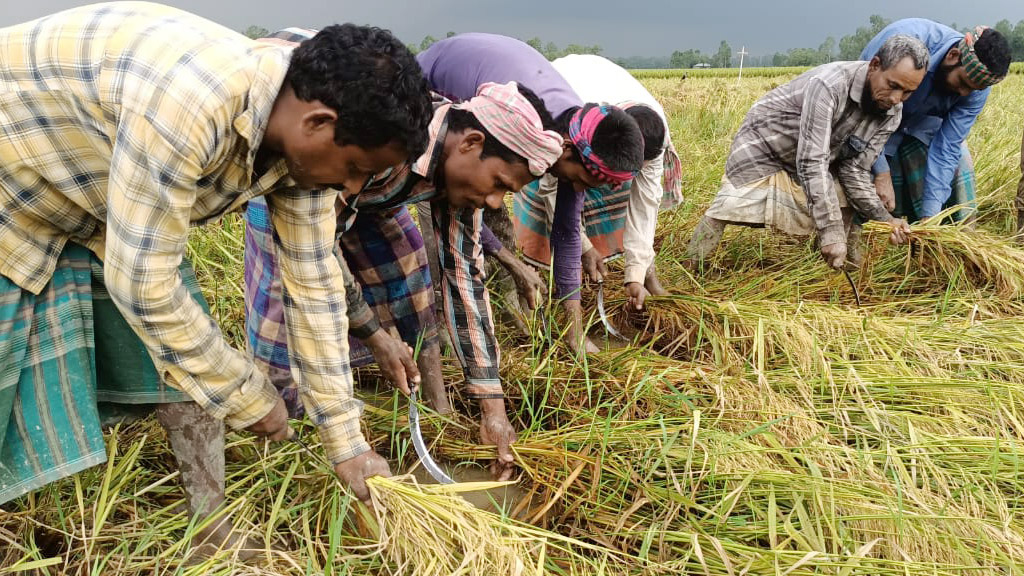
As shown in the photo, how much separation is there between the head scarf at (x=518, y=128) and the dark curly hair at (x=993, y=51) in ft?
9.33

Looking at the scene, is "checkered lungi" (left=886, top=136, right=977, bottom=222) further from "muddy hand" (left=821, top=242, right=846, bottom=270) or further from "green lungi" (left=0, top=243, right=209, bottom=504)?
"green lungi" (left=0, top=243, right=209, bottom=504)

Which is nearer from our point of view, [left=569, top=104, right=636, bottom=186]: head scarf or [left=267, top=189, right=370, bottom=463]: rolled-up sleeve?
[left=267, top=189, right=370, bottom=463]: rolled-up sleeve

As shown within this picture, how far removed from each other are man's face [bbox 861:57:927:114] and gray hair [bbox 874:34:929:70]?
15mm

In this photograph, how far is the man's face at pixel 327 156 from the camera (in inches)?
48.2

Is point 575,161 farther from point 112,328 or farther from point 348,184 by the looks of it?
point 112,328

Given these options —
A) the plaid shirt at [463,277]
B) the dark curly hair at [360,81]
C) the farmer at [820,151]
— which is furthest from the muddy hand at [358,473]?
the farmer at [820,151]

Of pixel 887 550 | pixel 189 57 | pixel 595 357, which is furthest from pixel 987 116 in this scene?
pixel 189 57

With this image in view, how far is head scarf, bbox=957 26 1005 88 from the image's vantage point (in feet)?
11.8

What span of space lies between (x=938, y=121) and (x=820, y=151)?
1.09 m

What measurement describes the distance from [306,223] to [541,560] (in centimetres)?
92

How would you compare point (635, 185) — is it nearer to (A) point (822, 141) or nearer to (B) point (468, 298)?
(A) point (822, 141)

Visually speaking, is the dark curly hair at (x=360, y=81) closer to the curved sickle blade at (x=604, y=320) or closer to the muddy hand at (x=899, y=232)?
the curved sickle blade at (x=604, y=320)

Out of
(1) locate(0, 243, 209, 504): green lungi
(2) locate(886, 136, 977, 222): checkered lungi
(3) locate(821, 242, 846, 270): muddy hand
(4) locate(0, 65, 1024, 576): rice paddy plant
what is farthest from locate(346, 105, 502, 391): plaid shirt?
(2) locate(886, 136, 977, 222): checkered lungi

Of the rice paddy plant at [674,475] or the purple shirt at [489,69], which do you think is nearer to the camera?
the rice paddy plant at [674,475]
